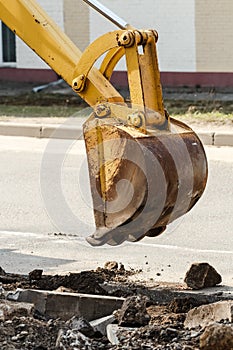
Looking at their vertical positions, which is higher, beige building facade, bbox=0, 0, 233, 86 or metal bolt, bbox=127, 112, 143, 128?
beige building facade, bbox=0, 0, 233, 86

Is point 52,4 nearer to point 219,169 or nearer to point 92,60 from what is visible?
point 219,169

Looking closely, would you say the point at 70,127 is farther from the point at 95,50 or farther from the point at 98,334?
the point at 98,334

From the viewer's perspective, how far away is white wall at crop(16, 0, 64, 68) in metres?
20.5

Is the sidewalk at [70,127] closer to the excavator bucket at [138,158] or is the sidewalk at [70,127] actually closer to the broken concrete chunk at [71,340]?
the excavator bucket at [138,158]

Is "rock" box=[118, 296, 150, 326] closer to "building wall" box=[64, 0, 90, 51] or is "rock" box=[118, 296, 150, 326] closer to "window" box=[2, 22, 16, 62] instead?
"building wall" box=[64, 0, 90, 51]

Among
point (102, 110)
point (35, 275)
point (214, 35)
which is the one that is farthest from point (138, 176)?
point (214, 35)

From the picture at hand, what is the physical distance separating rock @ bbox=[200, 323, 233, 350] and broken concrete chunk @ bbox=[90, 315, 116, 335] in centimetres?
79

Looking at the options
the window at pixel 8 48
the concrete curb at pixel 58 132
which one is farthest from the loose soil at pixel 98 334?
the window at pixel 8 48

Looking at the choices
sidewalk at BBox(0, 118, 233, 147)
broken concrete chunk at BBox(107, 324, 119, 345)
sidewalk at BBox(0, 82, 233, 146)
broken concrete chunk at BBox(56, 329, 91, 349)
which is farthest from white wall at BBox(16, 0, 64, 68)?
broken concrete chunk at BBox(56, 329, 91, 349)

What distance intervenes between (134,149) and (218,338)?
1464 millimetres

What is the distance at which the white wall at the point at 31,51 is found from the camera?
67.1ft

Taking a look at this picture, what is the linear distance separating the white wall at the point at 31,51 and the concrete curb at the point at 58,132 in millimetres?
5593

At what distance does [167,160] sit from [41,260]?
2221mm

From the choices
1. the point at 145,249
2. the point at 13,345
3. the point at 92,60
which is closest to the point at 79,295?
the point at 13,345
